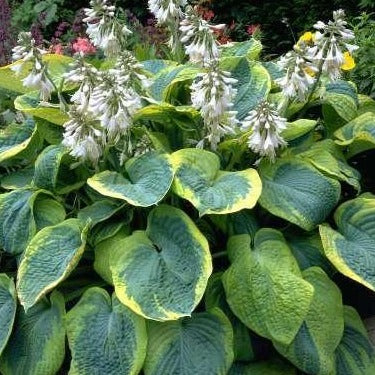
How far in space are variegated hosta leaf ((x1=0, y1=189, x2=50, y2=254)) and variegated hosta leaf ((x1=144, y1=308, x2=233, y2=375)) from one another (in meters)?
0.58

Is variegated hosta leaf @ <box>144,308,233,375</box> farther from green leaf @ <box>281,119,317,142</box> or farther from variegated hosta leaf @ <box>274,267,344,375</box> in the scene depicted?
green leaf @ <box>281,119,317,142</box>

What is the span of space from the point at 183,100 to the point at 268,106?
0.74 m

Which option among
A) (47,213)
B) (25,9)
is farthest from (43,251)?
(25,9)

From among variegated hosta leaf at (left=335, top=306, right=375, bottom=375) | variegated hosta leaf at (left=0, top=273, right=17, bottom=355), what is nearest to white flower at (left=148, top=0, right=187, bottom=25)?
variegated hosta leaf at (left=0, top=273, right=17, bottom=355)

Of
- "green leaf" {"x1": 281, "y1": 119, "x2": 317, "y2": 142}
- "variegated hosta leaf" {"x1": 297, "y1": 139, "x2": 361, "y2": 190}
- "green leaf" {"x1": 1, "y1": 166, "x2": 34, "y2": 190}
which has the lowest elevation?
"green leaf" {"x1": 1, "y1": 166, "x2": 34, "y2": 190}

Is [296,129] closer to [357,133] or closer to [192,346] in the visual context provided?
[357,133]

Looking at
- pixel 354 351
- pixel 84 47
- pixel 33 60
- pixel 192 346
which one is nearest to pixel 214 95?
pixel 33 60

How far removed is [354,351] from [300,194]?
54 centimetres

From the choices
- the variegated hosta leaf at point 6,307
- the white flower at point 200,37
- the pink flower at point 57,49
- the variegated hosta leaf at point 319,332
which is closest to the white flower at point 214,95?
the white flower at point 200,37

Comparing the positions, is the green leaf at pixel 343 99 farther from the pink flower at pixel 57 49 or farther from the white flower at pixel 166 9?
the pink flower at pixel 57 49

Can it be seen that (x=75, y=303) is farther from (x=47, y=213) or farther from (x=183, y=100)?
(x=183, y=100)

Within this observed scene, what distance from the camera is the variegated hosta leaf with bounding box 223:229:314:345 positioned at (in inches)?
94.4

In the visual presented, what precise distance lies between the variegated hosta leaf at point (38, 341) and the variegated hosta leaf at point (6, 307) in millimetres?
53

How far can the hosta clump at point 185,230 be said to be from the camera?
8.08 feet
